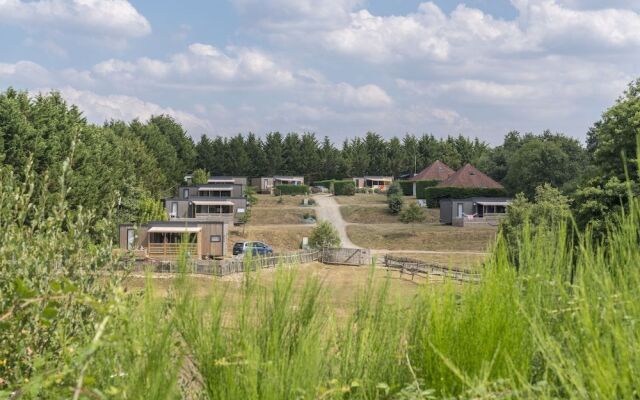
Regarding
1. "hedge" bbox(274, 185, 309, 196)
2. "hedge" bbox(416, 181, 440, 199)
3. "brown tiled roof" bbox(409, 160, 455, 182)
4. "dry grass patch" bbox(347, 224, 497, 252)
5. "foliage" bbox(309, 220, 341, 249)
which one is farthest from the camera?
"hedge" bbox(274, 185, 309, 196)

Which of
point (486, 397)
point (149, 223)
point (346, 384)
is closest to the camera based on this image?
point (486, 397)

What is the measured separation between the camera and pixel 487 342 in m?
2.88

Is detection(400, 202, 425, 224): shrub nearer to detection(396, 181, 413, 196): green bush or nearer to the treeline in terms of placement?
the treeline

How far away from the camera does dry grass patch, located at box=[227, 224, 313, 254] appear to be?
4644 cm

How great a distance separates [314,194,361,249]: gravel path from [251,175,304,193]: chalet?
12.4 metres

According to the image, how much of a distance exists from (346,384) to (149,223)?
36024mm

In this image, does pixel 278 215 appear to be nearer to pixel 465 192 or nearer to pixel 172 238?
pixel 465 192

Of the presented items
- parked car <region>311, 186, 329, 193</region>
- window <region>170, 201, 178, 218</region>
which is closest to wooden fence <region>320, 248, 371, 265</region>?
window <region>170, 201, 178, 218</region>

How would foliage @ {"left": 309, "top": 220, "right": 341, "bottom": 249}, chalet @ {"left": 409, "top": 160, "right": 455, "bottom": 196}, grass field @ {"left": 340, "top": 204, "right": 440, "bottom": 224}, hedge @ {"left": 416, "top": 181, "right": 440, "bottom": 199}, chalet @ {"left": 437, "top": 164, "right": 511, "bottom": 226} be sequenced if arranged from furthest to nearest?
chalet @ {"left": 409, "top": 160, "right": 455, "bottom": 196}
hedge @ {"left": 416, "top": 181, "right": 440, "bottom": 199}
grass field @ {"left": 340, "top": 204, "right": 440, "bottom": 224}
chalet @ {"left": 437, "top": 164, "right": 511, "bottom": 226}
foliage @ {"left": 309, "top": 220, "right": 341, "bottom": 249}

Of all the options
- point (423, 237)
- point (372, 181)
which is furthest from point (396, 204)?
point (372, 181)

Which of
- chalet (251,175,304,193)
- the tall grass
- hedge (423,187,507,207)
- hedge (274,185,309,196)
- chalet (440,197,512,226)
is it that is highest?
chalet (251,175,304,193)

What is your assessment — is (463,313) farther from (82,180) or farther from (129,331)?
(82,180)

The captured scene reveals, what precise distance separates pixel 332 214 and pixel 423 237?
14133mm

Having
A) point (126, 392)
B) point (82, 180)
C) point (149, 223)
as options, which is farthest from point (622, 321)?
point (149, 223)
